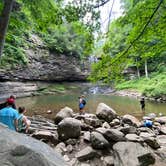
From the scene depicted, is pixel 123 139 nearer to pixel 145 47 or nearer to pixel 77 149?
pixel 77 149

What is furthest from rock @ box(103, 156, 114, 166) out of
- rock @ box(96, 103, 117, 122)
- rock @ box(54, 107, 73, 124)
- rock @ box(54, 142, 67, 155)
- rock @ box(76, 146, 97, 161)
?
rock @ box(96, 103, 117, 122)

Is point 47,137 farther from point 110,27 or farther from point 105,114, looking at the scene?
point 105,114

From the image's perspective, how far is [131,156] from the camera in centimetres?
576

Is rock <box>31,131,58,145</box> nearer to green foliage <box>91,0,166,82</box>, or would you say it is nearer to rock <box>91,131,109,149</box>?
rock <box>91,131,109,149</box>

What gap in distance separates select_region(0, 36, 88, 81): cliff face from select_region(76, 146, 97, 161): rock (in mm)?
22388

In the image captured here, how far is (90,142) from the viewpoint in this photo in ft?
23.4

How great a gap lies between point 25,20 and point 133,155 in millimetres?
7024

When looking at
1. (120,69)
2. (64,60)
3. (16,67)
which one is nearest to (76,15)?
(120,69)

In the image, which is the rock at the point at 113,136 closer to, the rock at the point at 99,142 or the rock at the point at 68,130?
the rock at the point at 99,142

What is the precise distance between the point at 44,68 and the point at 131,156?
3154cm

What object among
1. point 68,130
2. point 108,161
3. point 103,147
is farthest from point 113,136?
point 68,130

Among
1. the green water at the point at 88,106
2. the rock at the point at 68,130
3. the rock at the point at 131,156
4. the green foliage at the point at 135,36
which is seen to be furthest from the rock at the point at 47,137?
the green water at the point at 88,106

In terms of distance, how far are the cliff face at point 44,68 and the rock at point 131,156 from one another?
23154 mm

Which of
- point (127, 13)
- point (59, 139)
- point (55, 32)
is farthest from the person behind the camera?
point (55, 32)
